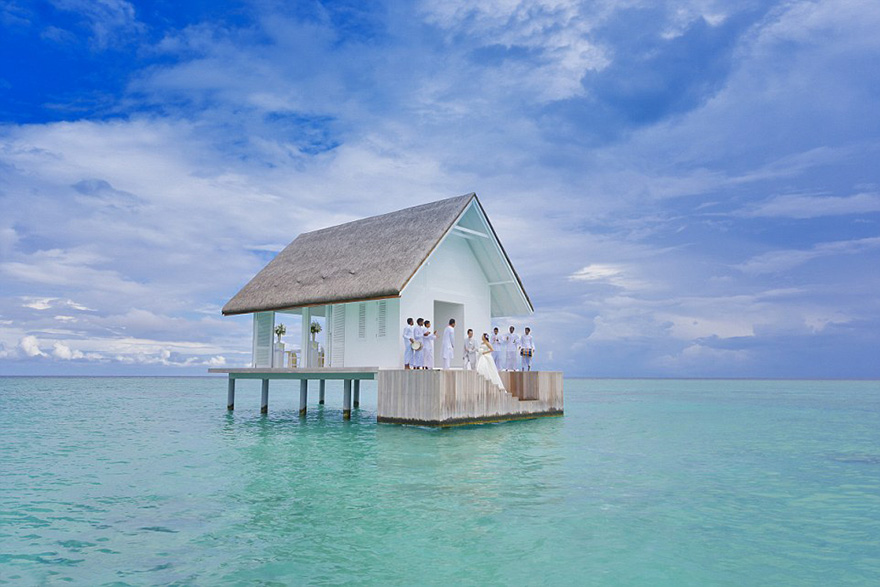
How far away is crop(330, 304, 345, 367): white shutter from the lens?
2178 centimetres

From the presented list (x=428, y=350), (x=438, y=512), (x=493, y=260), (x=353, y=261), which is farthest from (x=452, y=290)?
(x=438, y=512)

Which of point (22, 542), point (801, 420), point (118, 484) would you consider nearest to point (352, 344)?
point (118, 484)

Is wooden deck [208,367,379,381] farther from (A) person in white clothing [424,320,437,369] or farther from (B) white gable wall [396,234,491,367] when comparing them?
(A) person in white clothing [424,320,437,369]

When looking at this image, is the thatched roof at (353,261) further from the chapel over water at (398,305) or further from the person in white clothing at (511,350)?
the person in white clothing at (511,350)

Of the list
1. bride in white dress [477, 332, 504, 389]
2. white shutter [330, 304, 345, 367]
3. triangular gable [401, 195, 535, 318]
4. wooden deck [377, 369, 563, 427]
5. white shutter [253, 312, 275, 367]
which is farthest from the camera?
white shutter [253, 312, 275, 367]

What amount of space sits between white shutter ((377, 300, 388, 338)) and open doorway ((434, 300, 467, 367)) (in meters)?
2.71

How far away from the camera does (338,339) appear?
71.9 ft

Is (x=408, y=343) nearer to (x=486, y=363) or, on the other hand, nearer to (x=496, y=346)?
(x=486, y=363)

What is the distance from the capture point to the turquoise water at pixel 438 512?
6.49m

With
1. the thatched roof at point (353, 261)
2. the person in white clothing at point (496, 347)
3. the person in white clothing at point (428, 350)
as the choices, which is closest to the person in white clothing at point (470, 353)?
the person in white clothing at point (496, 347)

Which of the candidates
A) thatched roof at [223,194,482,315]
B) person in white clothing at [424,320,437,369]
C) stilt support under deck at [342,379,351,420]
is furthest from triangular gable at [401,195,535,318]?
stilt support under deck at [342,379,351,420]

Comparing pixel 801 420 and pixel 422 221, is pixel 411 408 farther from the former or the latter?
pixel 801 420

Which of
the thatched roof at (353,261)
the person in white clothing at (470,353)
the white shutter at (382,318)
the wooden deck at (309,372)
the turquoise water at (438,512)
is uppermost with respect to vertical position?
the thatched roof at (353,261)

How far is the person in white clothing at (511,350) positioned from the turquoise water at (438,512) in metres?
5.69
